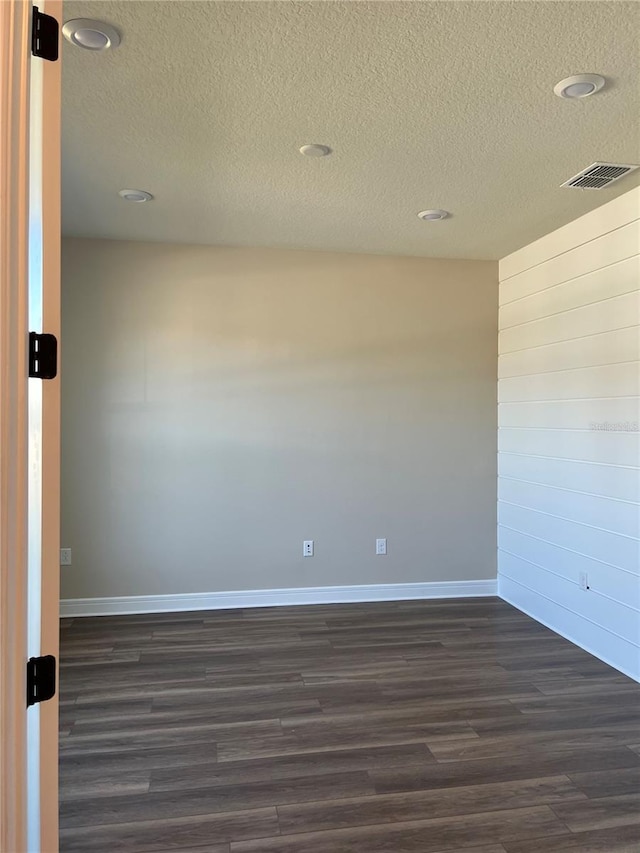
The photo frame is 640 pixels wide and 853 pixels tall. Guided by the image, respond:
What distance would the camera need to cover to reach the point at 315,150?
2.57m

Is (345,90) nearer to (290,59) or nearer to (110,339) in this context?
(290,59)

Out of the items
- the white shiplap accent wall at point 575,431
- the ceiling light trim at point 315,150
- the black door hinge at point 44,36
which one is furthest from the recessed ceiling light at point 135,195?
the white shiplap accent wall at point 575,431

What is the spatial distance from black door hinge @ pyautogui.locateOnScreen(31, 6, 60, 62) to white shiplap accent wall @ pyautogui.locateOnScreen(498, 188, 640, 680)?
2.96m

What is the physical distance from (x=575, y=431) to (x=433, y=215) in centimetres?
164

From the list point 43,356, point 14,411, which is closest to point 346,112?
point 43,356

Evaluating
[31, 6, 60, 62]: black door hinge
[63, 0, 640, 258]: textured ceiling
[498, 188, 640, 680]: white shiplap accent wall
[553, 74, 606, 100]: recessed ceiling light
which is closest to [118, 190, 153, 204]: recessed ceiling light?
[63, 0, 640, 258]: textured ceiling

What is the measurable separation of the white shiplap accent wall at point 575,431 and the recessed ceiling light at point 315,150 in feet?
5.68

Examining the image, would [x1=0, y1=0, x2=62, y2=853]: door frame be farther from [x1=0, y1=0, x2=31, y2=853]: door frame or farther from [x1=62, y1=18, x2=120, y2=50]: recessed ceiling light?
[x1=62, y1=18, x2=120, y2=50]: recessed ceiling light

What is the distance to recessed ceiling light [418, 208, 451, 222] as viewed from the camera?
11.0 ft

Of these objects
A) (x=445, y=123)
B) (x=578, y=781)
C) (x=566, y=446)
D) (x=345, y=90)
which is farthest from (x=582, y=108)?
(x=578, y=781)

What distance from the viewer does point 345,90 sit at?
2.11 m

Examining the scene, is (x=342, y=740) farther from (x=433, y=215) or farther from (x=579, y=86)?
(x=433, y=215)

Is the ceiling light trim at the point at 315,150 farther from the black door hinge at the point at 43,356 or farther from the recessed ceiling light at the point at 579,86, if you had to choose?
the black door hinge at the point at 43,356

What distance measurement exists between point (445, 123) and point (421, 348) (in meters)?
2.13
